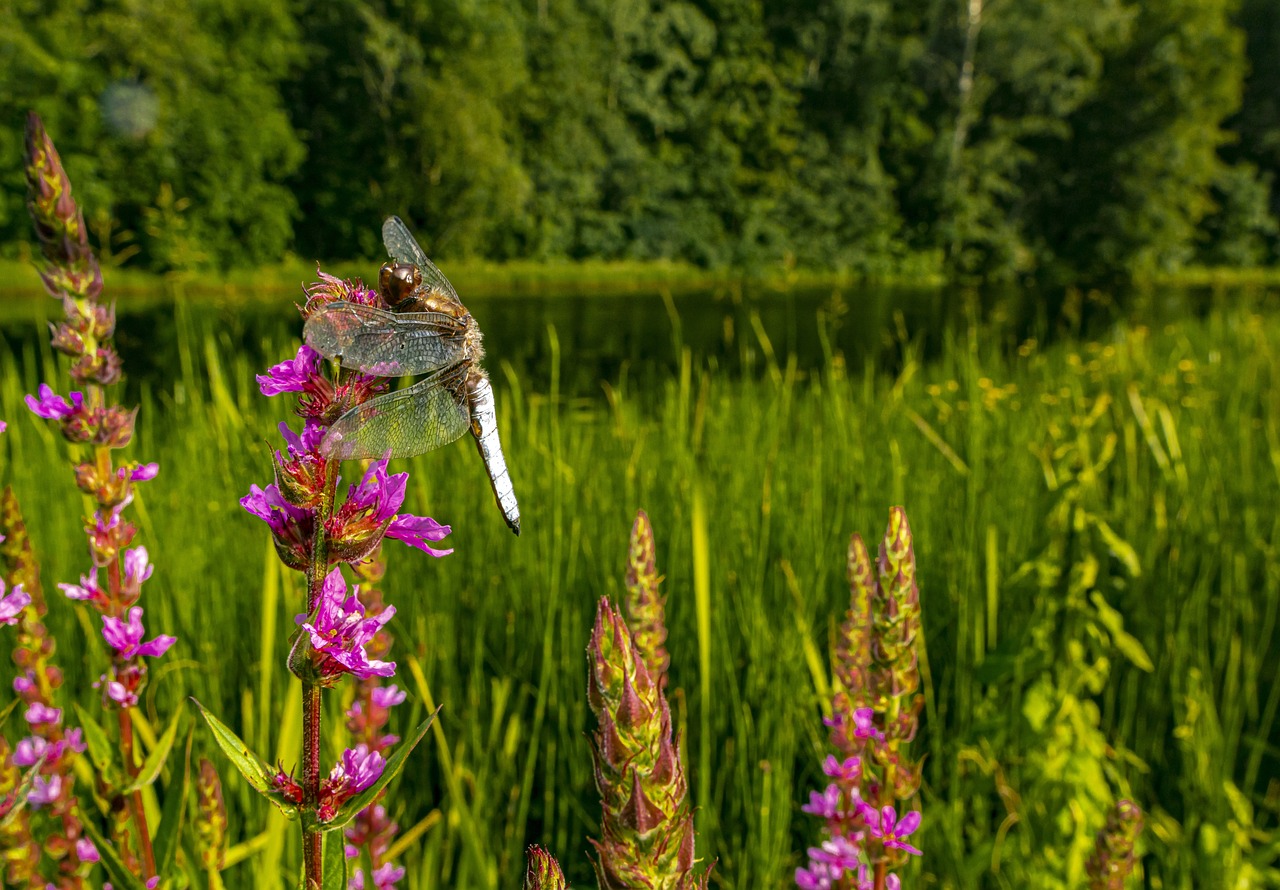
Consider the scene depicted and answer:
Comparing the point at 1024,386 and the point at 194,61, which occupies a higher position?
the point at 194,61

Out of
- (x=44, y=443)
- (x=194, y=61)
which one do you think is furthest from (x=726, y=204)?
(x=44, y=443)

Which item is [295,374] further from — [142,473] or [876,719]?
[876,719]

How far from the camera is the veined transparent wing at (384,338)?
59 centimetres

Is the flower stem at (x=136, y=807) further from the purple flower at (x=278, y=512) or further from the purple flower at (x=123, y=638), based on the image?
the purple flower at (x=278, y=512)

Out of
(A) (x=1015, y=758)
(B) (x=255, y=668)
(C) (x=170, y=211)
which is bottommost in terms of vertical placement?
(A) (x=1015, y=758)

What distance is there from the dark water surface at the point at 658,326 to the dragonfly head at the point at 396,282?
3.58m

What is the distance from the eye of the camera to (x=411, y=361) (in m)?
0.93

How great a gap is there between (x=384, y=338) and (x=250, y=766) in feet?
1.07

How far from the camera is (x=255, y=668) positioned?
1.98 metres

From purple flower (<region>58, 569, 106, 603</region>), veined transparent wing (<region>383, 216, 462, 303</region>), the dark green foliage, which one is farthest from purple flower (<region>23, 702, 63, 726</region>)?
the dark green foliage

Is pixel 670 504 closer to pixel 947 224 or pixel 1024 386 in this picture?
pixel 1024 386

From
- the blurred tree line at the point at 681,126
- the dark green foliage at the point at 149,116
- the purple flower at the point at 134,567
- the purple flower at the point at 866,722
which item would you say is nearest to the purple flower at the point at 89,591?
the purple flower at the point at 134,567

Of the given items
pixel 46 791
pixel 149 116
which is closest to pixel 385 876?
pixel 46 791

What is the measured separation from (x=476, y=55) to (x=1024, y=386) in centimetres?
2628
